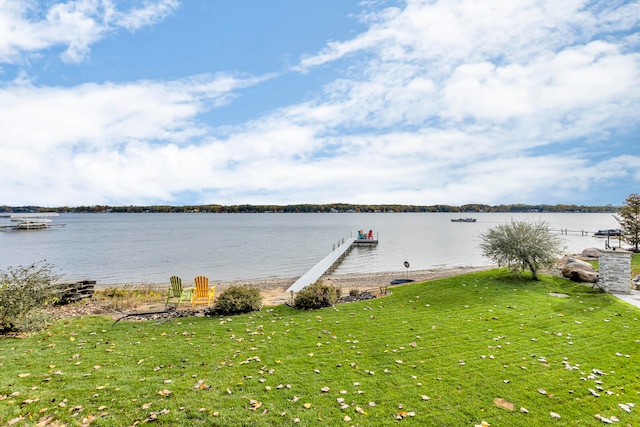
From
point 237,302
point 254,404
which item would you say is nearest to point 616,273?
point 237,302

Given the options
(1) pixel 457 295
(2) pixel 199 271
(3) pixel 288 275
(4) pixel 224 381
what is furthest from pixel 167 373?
(2) pixel 199 271

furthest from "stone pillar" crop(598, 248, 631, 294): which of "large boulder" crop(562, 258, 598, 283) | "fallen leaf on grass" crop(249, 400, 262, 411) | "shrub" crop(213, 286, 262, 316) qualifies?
"fallen leaf on grass" crop(249, 400, 262, 411)

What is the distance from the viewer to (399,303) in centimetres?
1255

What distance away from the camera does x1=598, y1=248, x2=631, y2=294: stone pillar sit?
13.4 metres

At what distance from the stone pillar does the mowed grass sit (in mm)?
2574

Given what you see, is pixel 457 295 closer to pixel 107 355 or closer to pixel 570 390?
pixel 570 390

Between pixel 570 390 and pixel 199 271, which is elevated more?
pixel 570 390

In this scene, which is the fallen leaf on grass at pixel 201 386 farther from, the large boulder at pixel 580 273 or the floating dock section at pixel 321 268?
the large boulder at pixel 580 273

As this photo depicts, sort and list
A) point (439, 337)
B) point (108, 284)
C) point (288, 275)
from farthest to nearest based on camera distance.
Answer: point (288, 275)
point (108, 284)
point (439, 337)

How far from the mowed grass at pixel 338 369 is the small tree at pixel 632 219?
84.9 ft

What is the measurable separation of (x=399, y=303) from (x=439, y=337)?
152 inches

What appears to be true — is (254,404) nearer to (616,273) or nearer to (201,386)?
(201,386)

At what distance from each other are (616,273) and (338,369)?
12.7 metres

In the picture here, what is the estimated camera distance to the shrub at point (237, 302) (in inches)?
463
